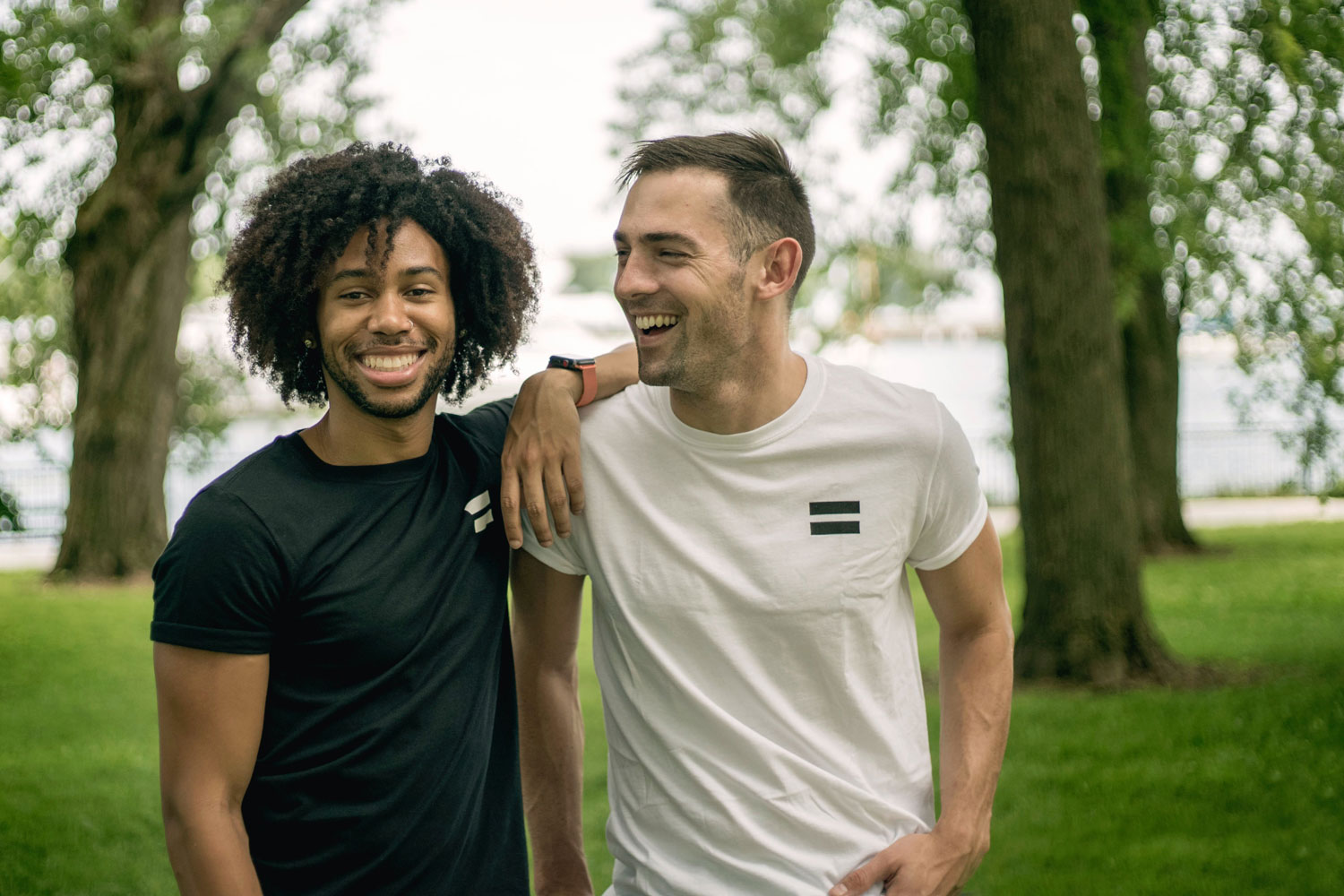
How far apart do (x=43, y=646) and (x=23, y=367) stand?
28.1 ft

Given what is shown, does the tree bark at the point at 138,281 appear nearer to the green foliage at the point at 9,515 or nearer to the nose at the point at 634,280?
the green foliage at the point at 9,515

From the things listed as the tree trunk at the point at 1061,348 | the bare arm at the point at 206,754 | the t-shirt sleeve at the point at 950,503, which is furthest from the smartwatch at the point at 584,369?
the tree trunk at the point at 1061,348

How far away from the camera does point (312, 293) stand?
283 centimetres

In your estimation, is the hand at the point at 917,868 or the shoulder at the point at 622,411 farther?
the shoulder at the point at 622,411

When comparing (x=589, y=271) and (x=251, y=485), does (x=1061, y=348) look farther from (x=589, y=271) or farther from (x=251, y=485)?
(x=589, y=271)

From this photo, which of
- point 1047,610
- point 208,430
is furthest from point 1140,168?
point 208,430

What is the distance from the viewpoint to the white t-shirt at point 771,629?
2.54 m

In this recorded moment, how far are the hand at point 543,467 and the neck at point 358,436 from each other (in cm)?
22

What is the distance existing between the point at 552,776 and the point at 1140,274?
37.0 ft

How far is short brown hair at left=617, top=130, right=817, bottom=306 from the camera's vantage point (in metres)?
2.74

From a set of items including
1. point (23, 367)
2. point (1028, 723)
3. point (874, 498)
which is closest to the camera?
point (874, 498)

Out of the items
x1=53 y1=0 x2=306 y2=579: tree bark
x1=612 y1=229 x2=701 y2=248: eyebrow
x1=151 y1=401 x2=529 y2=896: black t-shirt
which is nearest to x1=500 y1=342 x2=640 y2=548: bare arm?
x1=151 y1=401 x2=529 y2=896: black t-shirt

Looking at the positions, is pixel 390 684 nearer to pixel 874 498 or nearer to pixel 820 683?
pixel 820 683

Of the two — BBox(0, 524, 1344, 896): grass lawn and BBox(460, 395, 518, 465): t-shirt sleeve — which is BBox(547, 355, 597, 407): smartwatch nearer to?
BBox(460, 395, 518, 465): t-shirt sleeve
